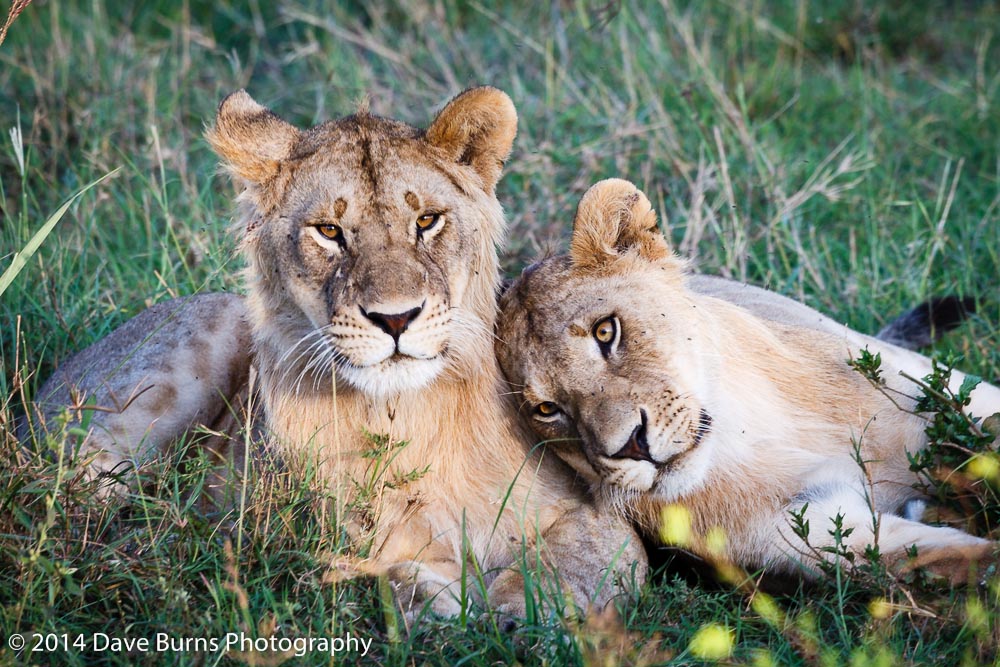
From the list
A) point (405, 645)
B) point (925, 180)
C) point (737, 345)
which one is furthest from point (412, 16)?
point (405, 645)

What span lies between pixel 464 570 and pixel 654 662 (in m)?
0.49

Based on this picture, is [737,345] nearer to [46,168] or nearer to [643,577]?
[643,577]

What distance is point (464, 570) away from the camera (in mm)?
2775

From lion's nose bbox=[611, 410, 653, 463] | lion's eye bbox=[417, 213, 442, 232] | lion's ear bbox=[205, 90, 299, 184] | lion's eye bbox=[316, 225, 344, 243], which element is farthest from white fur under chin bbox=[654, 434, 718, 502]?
lion's ear bbox=[205, 90, 299, 184]

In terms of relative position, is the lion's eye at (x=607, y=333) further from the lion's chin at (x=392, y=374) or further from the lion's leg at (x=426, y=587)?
the lion's leg at (x=426, y=587)

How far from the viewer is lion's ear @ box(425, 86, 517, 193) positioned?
10.8 feet

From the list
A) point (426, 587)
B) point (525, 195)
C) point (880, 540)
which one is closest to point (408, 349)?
point (426, 587)

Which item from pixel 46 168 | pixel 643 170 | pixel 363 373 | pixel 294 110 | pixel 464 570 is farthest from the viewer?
pixel 294 110

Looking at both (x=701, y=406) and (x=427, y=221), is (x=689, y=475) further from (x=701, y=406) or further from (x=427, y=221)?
(x=427, y=221)

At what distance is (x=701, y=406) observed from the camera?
317 cm

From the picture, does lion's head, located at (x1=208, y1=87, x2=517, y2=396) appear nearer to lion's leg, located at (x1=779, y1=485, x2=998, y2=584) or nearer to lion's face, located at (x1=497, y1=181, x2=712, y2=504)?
lion's face, located at (x1=497, y1=181, x2=712, y2=504)

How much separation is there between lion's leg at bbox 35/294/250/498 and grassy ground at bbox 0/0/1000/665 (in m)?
0.22

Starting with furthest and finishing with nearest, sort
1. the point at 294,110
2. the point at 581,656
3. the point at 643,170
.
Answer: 1. the point at 294,110
2. the point at 643,170
3. the point at 581,656

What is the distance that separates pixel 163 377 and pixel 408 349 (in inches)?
52.6
